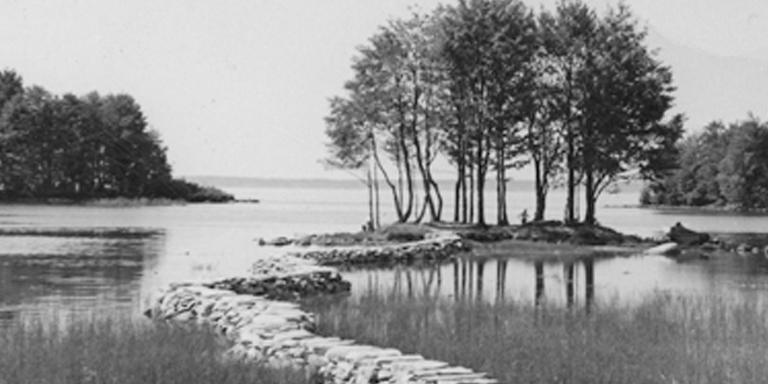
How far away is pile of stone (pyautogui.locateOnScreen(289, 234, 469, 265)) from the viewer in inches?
1740

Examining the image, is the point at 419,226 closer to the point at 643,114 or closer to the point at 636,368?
the point at 643,114

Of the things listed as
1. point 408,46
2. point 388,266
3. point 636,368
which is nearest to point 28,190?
point 408,46

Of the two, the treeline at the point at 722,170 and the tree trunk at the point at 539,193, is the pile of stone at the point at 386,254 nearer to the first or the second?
the tree trunk at the point at 539,193

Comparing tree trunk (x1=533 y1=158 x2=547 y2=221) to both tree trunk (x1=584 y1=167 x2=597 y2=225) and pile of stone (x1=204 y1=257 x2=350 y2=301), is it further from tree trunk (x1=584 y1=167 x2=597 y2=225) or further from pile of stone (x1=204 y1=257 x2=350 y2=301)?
pile of stone (x1=204 y1=257 x2=350 y2=301)

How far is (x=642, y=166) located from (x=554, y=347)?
4927 centimetres

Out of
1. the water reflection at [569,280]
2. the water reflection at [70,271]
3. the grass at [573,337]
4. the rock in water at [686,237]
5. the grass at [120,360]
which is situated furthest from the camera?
the rock in water at [686,237]

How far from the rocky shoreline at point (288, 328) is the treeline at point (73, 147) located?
92.4 meters

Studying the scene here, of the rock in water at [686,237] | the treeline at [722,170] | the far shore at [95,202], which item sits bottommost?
the rock in water at [686,237]

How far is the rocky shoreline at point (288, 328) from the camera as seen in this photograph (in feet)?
49.6

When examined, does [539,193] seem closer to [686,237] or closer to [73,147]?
[686,237]

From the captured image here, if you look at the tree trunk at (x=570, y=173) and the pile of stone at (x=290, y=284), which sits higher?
the tree trunk at (x=570, y=173)

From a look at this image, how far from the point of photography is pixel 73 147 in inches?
4872

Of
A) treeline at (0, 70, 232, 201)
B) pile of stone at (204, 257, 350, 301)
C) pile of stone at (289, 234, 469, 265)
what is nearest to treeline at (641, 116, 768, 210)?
pile of stone at (289, 234, 469, 265)

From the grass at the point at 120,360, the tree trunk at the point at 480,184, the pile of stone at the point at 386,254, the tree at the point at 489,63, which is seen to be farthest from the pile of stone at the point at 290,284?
the tree at the point at 489,63
